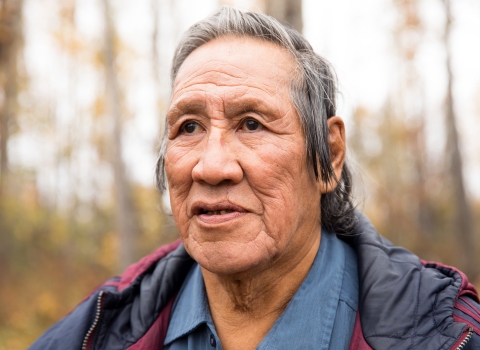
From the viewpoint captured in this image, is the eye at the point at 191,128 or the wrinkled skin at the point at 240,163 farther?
the eye at the point at 191,128

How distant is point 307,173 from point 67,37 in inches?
933

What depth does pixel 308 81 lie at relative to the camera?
2.28 m

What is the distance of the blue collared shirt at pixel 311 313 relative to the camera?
6.50ft

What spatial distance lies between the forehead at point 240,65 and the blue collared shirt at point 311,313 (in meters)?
0.86

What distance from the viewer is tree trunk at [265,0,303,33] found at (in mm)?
4426

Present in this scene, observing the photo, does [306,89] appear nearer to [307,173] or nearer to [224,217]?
[307,173]

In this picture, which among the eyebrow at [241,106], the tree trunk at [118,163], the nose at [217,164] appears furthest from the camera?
the tree trunk at [118,163]

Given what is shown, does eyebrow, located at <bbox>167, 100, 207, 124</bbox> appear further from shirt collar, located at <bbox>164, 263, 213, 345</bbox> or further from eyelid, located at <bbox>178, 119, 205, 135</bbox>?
shirt collar, located at <bbox>164, 263, 213, 345</bbox>

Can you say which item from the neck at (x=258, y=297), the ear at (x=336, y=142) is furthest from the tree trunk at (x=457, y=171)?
the neck at (x=258, y=297)

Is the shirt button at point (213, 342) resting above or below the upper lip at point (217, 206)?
below

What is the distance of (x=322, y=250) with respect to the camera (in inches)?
90.2

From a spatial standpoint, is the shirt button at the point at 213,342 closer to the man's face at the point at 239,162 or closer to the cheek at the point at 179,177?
the man's face at the point at 239,162

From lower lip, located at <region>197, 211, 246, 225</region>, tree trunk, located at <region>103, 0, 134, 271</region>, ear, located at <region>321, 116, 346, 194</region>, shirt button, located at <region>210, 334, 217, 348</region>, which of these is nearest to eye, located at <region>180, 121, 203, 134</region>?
lower lip, located at <region>197, 211, 246, 225</region>

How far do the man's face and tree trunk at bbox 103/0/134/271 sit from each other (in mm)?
8257
